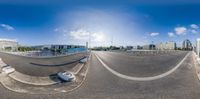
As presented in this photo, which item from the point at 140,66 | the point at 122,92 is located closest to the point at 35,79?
the point at 122,92

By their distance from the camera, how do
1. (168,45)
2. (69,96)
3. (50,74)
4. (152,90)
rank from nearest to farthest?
1. (69,96)
2. (152,90)
3. (50,74)
4. (168,45)

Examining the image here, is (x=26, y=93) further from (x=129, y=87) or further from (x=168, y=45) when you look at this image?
(x=168, y=45)

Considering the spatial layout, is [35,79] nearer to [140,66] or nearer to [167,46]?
[140,66]

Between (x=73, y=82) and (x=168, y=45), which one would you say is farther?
(x=168, y=45)

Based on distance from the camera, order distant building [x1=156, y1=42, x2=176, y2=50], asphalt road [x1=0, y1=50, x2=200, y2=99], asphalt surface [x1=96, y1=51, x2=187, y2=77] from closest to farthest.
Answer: asphalt road [x1=0, y1=50, x2=200, y2=99], asphalt surface [x1=96, y1=51, x2=187, y2=77], distant building [x1=156, y1=42, x2=176, y2=50]

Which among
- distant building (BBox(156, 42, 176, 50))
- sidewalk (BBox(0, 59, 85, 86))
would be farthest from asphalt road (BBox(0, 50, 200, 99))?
distant building (BBox(156, 42, 176, 50))

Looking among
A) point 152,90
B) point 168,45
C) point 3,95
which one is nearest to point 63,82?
point 3,95

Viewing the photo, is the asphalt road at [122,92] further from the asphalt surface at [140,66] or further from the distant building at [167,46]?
the distant building at [167,46]

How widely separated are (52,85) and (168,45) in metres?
93.3

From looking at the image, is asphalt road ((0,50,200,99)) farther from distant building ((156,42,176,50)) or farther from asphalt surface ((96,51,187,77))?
distant building ((156,42,176,50))

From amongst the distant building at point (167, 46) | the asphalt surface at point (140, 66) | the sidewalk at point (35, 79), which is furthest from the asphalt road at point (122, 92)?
the distant building at point (167, 46)

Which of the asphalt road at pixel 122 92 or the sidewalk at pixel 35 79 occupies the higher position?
the sidewalk at pixel 35 79

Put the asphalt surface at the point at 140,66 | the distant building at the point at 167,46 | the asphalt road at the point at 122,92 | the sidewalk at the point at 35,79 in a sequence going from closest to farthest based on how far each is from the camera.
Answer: the asphalt road at the point at 122,92, the sidewalk at the point at 35,79, the asphalt surface at the point at 140,66, the distant building at the point at 167,46

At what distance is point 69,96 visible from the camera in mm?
6746
